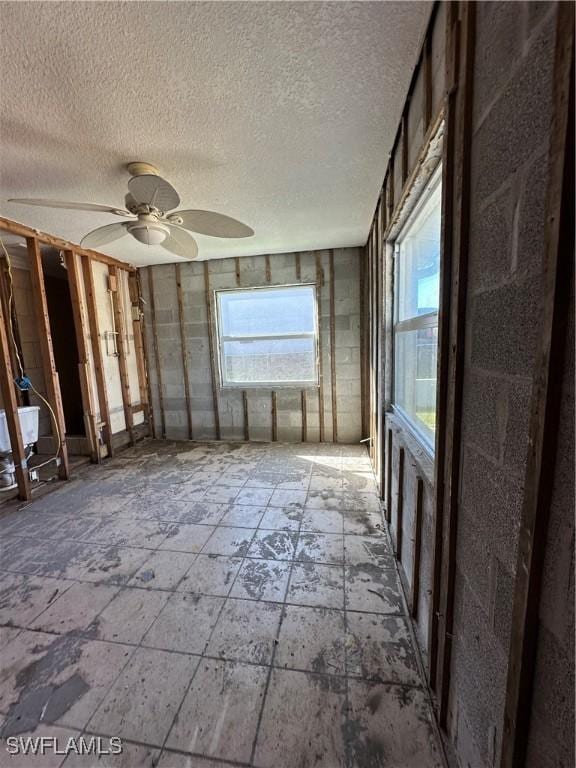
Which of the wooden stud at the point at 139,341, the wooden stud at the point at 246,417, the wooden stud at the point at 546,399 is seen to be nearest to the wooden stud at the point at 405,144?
the wooden stud at the point at 546,399

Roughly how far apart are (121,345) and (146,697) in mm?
3963

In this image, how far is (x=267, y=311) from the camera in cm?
421

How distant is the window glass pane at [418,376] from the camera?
159 centimetres

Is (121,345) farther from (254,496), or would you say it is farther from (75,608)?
(75,608)

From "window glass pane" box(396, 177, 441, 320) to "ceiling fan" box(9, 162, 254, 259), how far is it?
1.06 m

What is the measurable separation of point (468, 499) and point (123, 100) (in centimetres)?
221

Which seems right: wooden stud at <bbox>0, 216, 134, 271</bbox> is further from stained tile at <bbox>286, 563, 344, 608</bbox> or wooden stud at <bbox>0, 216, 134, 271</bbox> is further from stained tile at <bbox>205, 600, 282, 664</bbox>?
stained tile at <bbox>286, 563, 344, 608</bbox>

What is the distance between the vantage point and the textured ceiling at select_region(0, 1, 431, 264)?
1.11 metres

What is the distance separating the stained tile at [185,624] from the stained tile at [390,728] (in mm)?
720

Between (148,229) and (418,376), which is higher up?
(148,229)

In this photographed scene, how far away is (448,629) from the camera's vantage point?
3.42ft

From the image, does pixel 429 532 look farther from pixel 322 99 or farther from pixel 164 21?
pixel 164 21

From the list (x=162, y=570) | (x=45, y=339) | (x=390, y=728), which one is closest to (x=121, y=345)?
(x=45, y=339)

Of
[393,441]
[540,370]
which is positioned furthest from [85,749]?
[393,441]
